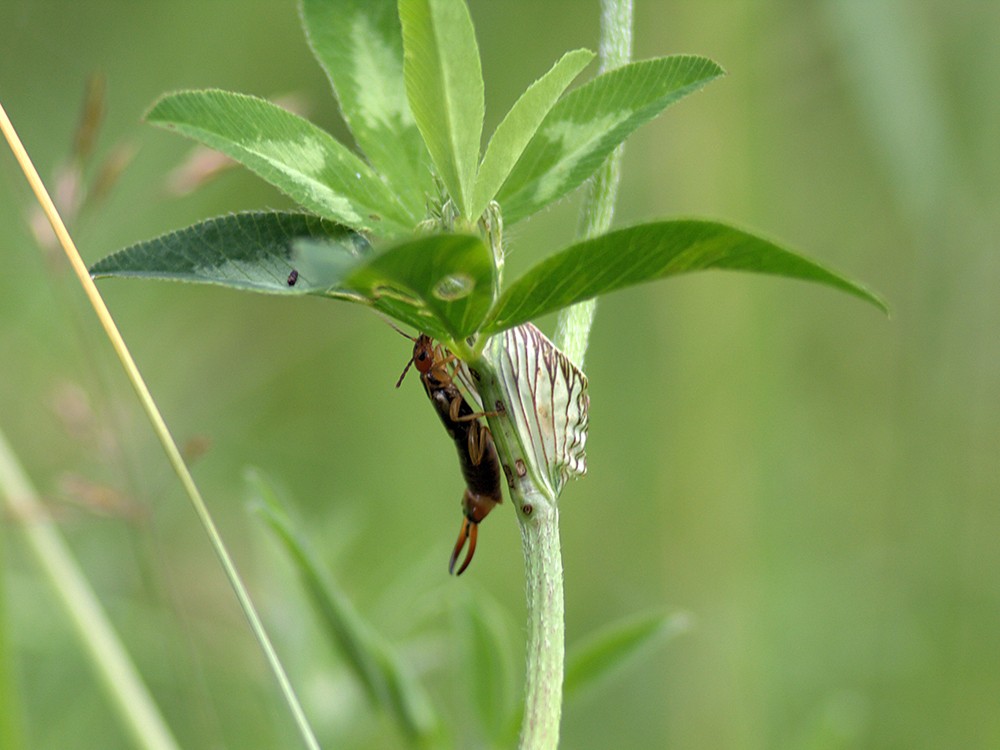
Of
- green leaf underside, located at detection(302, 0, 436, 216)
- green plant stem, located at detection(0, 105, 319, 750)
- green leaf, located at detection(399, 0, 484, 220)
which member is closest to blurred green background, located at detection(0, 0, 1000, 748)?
green plant stem, located at detection(0, 105, 319, 750)

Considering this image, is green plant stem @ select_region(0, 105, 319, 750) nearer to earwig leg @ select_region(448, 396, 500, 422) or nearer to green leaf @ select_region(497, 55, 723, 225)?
earwig leg @ select_region(448, 396, 500, 422)

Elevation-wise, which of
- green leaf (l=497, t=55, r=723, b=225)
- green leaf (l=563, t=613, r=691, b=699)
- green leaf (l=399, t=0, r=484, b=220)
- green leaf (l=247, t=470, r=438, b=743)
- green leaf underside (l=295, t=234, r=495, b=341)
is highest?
green leaf (l=399, t=0, r=484, b=220)

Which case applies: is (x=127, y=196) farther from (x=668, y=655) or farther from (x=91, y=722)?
(x=668, y=655)

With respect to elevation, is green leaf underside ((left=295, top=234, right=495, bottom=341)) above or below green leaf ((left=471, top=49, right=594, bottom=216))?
below

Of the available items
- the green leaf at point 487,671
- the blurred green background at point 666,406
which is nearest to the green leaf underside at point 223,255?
the green leaf at point 487,671

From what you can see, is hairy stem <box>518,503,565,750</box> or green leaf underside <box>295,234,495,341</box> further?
hairy stem <box>518,503,565,750</box>

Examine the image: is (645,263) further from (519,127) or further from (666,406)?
(666,406)
